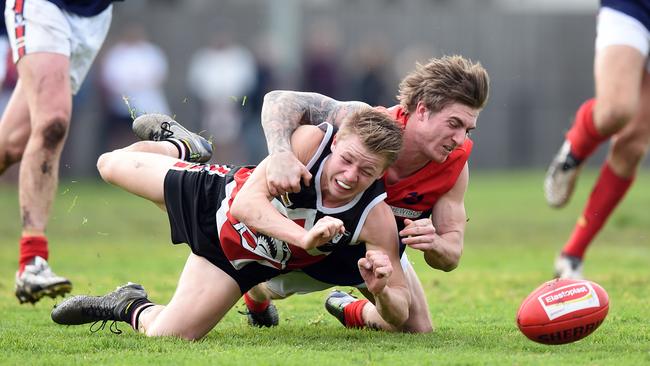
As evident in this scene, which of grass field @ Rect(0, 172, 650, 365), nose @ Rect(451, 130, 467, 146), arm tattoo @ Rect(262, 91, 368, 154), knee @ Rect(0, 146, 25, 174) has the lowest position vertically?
grass field @ Rect(0, 172, 650, 365)

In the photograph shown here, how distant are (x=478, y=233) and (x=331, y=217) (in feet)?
23.7

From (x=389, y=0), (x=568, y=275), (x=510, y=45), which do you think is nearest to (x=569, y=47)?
(x=510, y=45)

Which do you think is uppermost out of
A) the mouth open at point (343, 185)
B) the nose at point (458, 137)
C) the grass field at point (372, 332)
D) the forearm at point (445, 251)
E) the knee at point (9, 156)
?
the nose at point (458, 137)

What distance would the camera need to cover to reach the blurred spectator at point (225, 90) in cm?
1936

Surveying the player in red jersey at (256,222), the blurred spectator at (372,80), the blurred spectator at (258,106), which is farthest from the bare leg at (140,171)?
the blurred spectator at (372,80)

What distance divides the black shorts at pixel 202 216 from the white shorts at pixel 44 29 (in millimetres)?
1508

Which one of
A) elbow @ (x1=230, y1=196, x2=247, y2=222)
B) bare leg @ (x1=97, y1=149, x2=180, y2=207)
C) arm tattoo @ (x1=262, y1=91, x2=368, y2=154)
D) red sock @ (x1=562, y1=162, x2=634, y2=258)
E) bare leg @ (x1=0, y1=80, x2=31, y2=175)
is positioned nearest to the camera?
elbow @ (x1=230, y1=196, x2=247, y2=222)

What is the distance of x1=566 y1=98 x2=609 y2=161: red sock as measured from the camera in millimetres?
7352

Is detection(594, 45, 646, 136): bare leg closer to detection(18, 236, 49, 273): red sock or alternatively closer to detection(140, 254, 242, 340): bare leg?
detection(140, 254, 242, 340): bare leg

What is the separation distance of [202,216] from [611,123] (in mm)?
2494

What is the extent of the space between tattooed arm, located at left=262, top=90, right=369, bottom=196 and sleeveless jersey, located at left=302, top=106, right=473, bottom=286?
12.4 inches

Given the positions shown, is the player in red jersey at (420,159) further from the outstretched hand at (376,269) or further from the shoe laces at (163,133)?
the shoe laces at (163,133)

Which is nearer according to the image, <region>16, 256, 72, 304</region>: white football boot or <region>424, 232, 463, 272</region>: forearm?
<region>424, 232, 463, 272</region>: forearm

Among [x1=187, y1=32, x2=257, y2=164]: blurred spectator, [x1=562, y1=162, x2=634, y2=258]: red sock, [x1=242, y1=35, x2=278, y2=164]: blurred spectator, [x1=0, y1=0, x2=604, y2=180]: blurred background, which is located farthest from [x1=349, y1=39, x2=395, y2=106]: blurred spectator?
[x1=562, y1=162, x2=634, y2=258]: red sock
